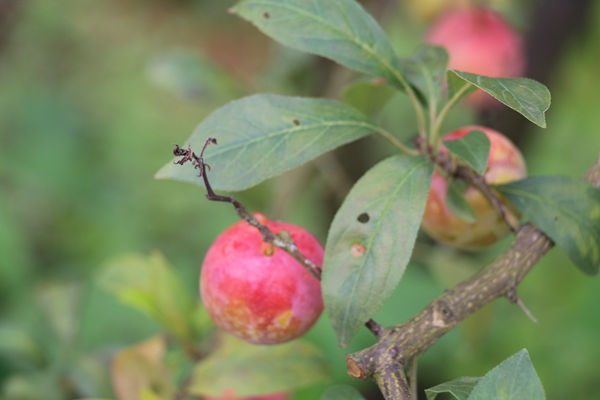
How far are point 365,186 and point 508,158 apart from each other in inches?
8.7

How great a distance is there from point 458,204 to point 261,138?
8.0 inches

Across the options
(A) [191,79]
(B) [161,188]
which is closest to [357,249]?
(A) [191,79]

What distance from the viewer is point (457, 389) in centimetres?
47

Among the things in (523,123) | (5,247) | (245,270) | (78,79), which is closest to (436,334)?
(245,270)

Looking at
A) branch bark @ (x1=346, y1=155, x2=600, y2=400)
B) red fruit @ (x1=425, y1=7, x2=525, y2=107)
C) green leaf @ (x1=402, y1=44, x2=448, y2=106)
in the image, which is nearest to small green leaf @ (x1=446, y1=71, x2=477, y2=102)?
green leaf @ (x1=402, y1=44, x2=448, y2=106)

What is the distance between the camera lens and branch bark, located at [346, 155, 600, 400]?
1.57 feet

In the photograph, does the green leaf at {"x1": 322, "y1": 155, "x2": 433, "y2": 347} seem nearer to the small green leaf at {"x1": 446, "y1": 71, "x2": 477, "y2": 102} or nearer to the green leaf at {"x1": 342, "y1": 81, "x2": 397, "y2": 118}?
the small green leaf at {"x1": 446, "y1": 71, "x2": 477, "y2": 102}

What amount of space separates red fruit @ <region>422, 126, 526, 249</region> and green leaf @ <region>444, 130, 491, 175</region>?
111 millimetres

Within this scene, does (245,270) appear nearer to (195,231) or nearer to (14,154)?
(195,231)

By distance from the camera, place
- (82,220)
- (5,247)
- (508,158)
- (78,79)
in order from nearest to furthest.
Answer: (508,158) < (5,247) < (82,220) < (78,79)

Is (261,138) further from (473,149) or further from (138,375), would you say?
(138,375)

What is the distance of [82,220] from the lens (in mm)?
2203

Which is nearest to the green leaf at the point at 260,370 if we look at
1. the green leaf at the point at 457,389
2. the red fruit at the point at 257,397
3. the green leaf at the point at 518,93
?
the red fruit at the point at 257,397

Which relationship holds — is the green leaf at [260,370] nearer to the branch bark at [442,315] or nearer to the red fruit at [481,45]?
the branch bark at [442,315]
